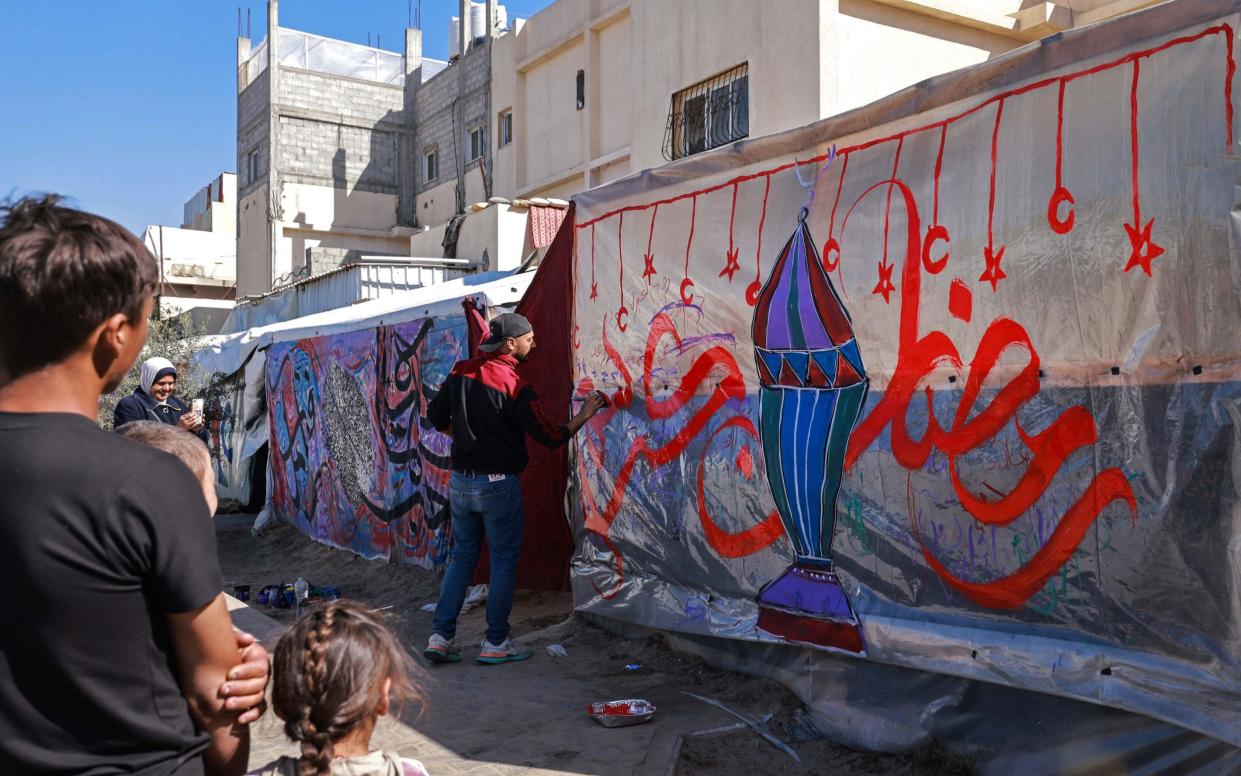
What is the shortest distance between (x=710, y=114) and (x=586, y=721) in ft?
28.4

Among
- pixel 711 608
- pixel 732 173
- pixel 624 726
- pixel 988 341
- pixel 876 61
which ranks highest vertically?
pixel 876 61

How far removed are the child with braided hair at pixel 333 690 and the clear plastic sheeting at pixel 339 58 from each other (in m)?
26.4

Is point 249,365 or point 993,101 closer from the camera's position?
point 993,101

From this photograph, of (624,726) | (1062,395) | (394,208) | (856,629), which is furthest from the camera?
(394,208)

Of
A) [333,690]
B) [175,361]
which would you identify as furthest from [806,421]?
[175,361]

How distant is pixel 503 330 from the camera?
5.34 m

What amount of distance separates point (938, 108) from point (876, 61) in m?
7.23

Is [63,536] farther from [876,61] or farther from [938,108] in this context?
[876,61]

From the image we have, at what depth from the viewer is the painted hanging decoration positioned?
3963 mm

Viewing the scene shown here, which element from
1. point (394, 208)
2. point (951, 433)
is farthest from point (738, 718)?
point (394, 208)

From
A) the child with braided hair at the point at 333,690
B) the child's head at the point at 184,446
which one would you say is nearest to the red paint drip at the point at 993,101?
the child with braided hair at the point at 333,690

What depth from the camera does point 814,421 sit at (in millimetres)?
4086

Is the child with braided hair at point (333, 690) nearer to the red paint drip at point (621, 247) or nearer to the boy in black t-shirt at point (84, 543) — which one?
the boy in black t-shirt at point (84, 543)

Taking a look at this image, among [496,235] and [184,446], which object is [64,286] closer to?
[184,446]
